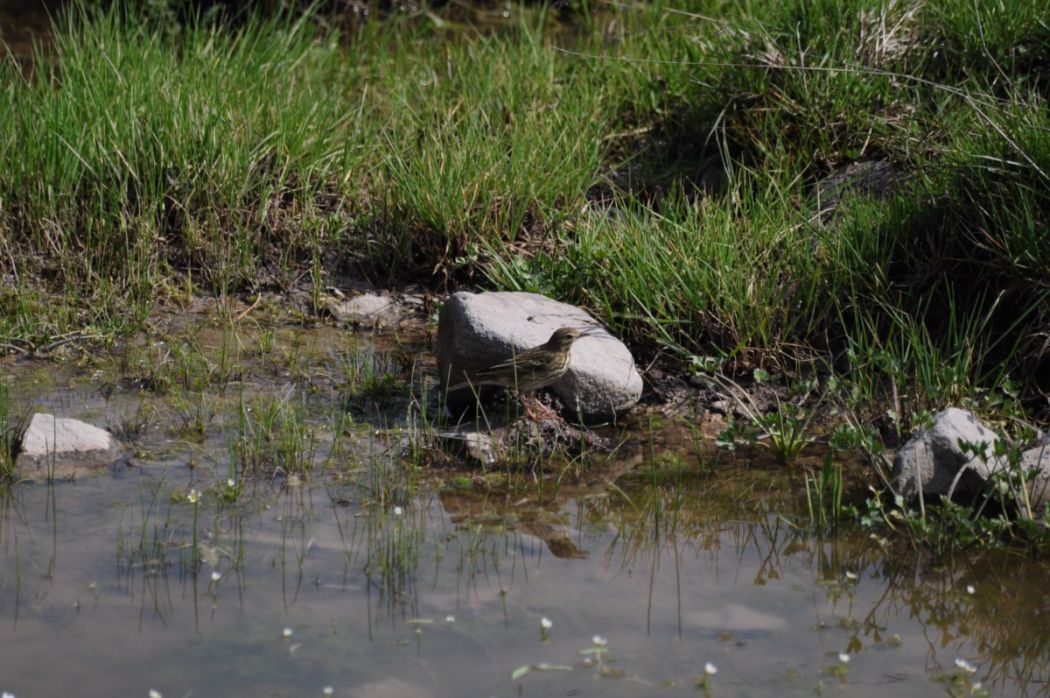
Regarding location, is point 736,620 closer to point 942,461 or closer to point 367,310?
point 942,461

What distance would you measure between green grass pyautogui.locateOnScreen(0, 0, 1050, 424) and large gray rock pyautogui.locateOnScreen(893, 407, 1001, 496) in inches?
16.6

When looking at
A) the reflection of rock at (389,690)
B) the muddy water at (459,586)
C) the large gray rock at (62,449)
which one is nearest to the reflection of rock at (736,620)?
the muddy water at (459,586)

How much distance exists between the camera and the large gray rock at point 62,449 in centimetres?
523

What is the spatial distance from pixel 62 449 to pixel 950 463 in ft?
12.0

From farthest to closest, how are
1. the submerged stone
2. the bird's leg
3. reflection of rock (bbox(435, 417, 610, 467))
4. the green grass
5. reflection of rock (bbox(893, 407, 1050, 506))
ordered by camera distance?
the submerged stone, the green grass, the bird's leg, reflection of rock (bbox(435, 417, 610, 467)), reflection of rock (bbox(893, 407, 1050, 506))

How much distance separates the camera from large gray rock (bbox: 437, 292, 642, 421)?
19.2 ft

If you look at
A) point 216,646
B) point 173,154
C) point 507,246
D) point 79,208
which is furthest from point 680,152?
point 216,646

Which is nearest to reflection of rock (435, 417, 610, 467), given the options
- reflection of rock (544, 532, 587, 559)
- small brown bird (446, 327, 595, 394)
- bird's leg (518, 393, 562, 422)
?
bird's leg (518, 393, 562, 422)

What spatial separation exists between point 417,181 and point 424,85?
1635mm

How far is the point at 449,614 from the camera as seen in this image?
432cm

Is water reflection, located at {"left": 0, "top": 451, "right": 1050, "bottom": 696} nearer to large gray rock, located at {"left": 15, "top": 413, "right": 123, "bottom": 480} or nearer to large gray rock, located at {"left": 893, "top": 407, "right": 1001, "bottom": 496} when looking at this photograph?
large gray rock, located at {"left": 15, "top": 413, "right": 123, "bottom": 480}

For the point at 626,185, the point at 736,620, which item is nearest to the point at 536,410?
the point at 736,620

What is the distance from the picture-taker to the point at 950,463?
201 inches

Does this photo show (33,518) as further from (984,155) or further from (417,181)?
(984,155)
